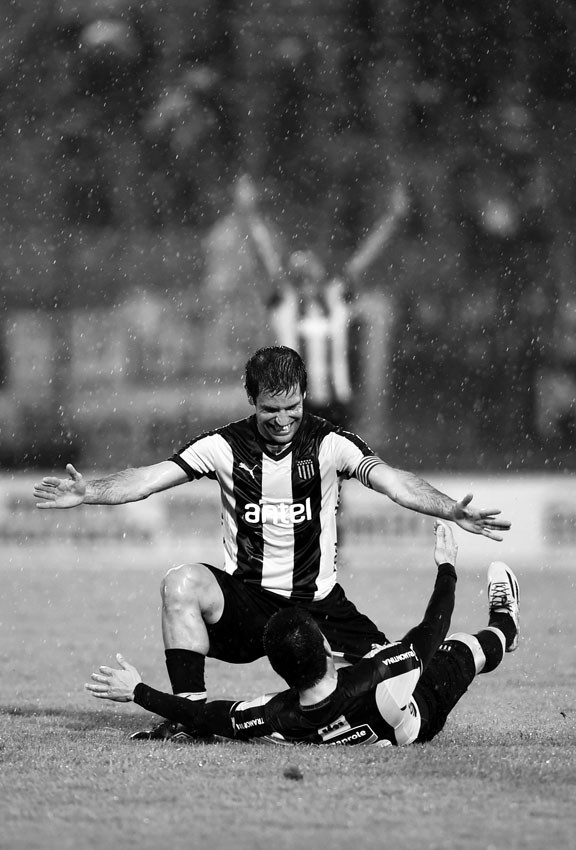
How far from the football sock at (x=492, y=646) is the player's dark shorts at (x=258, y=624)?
49cm

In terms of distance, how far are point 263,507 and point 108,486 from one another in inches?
28.3

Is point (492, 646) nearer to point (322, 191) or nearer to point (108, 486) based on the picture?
point (108, 486)

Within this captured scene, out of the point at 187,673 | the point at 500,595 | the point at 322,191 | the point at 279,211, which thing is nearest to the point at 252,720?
the point at 187,673

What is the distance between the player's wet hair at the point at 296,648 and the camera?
15.2ft

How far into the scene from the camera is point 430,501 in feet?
17.8

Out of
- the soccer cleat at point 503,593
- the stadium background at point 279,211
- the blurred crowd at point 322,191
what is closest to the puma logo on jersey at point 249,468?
the soccer cleat at point 503,593

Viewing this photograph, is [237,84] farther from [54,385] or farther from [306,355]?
[306,355]

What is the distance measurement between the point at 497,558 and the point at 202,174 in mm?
17318

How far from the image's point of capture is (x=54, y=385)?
92.1 ft

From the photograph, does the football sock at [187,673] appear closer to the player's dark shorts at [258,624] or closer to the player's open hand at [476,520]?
the player's dark shorts at [258,624]

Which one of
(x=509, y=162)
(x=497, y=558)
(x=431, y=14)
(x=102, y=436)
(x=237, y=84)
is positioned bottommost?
(x=497, y=558)

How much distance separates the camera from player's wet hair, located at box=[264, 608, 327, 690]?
15.2ft

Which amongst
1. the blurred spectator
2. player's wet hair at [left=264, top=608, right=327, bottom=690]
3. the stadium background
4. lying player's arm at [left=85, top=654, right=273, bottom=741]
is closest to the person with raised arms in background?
lying player's arm at [left=85, top=654, right=273, bottom=741]

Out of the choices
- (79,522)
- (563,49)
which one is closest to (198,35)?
(563,49)
